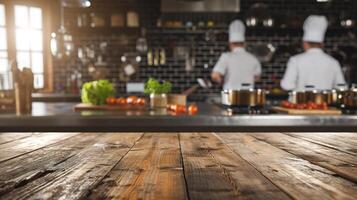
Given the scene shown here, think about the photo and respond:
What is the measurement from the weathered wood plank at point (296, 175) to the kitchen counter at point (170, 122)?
1318 millimetres

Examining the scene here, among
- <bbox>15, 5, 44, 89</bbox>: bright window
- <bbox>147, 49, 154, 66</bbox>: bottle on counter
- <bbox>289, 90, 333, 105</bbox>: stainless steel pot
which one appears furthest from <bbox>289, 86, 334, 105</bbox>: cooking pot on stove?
<bbox>15, 5, 44, 89</bbox>: bright window

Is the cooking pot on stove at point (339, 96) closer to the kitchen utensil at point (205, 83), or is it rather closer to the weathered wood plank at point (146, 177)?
the weathered wood plank at point (146, 177)

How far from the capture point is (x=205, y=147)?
1.60 meters

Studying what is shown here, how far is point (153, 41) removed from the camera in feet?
21.1

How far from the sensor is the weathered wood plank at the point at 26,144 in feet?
4.79

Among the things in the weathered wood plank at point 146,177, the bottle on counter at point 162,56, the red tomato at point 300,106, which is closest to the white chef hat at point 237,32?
the bottle on counter at point 162,56

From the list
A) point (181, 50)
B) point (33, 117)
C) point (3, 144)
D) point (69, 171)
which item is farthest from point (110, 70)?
point (69, 171)

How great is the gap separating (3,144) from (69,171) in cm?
71

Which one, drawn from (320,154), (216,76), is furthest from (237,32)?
(320,154)

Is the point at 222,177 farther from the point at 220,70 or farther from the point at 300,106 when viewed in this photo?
the point at 220,70

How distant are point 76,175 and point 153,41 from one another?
215 inches

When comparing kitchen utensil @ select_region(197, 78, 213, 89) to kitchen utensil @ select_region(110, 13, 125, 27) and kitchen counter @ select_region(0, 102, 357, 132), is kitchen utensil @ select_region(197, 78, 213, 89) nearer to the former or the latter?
kitchen utensil @ select_region(110, 13, 125, 27)

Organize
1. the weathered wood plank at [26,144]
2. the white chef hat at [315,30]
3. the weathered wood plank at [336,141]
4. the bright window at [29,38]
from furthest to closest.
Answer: the bright window at [29,38]
the white chef hat at [315,30]
the weathered wood plank at [336,141]
the weathered wood plank at [26,144]

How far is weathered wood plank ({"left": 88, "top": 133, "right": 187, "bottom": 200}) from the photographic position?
0.92 meters
